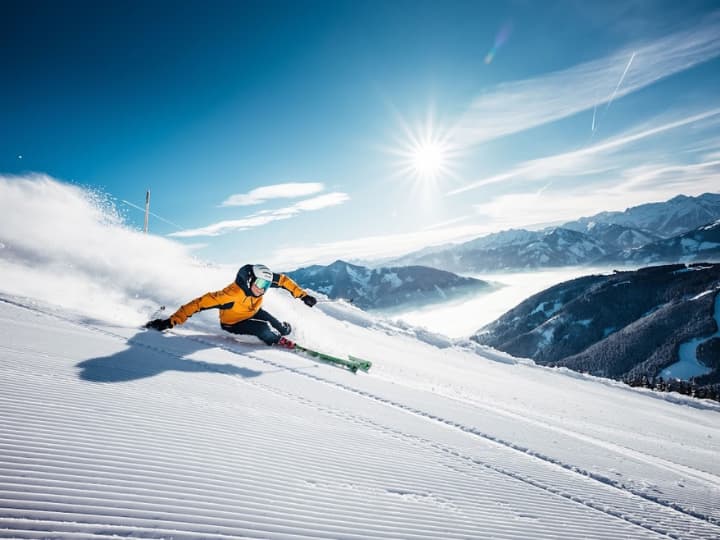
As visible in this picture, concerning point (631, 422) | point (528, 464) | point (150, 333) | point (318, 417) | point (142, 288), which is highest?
point (142, 288)

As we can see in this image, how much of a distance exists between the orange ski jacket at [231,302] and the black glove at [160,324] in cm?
18

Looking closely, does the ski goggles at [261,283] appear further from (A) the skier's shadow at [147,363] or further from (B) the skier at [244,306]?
(A) the skier's shadow at [147,363]

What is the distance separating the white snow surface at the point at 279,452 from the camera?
327cm

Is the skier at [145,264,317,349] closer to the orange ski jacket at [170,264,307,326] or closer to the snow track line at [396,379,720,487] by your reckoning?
the orange ski jacket at [170,264,307,326]

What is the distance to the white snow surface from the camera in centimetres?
327

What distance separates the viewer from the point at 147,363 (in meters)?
7.57

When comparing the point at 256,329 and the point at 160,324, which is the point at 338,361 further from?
the point at 160,324

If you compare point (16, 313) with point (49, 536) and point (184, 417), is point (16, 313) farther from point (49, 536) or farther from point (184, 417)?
point (49, 536)

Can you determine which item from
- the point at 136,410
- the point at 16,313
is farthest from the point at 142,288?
the point at 136,410

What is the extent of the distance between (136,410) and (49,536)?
2764 millimetres

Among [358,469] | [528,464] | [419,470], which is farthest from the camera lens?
[528,464]

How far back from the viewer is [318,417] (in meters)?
6.62

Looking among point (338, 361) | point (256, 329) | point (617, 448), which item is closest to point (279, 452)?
point (338, 361)

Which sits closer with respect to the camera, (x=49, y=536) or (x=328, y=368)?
(x=49, y=536)
